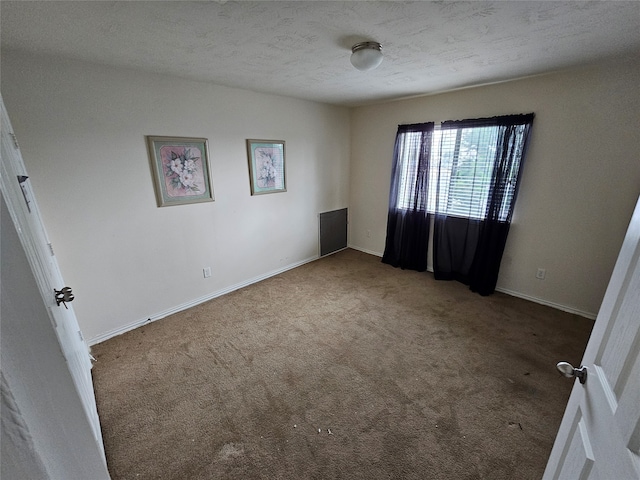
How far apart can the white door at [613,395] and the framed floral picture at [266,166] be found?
2.96m

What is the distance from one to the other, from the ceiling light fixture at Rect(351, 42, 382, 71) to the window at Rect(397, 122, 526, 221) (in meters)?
1.77

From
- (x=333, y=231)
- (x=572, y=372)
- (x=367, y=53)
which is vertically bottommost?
(x=333, y=231)

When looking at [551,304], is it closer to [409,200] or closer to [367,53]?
[409,200]

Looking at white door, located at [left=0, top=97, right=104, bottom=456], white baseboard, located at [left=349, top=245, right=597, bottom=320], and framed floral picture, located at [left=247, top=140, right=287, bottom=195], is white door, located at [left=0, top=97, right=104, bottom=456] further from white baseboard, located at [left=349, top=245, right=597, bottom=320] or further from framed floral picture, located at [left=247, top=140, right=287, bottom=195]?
white baseboard, located at [left=349, top=245, right=597, bottom=320]

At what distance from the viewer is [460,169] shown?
309cm

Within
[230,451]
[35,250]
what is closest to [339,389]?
[230,451]

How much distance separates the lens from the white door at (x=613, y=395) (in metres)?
0.57

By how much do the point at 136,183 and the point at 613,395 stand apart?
300cm

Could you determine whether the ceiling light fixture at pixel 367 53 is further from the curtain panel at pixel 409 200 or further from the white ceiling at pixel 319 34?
the curtain panel at pixel 409 200

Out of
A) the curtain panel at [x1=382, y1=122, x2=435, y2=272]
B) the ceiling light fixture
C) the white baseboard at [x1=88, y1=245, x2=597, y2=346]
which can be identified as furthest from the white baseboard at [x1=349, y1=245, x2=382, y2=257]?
the ceiling light fixture

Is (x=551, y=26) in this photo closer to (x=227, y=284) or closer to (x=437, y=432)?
(x=437, y=432)

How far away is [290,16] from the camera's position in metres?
1.39

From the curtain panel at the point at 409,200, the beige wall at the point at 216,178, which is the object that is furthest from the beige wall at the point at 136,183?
the curtain panel at the point at 409,200

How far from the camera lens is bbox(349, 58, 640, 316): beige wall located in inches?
87.7
